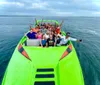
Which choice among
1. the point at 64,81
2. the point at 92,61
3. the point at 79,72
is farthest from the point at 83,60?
the point at 64,81

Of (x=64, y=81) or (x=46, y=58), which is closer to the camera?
(x=64, y=81)

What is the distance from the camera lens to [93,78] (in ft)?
32.0

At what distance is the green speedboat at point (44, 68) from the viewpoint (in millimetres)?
6990

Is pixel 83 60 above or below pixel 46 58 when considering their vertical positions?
below

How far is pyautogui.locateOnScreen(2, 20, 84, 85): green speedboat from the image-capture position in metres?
6.99

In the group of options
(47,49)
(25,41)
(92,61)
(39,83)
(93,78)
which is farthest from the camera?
(92,61)

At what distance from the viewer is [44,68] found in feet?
25.0

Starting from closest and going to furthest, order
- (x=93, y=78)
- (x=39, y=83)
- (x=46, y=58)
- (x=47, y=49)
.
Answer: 1. (x=39, y=83)
2. (x=46, y=58)
3. (x=47, y=49)
4. (x=93, y=78)

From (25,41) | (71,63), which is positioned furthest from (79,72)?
(25,41)

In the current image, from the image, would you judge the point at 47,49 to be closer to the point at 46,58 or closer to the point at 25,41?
the point at 46,58

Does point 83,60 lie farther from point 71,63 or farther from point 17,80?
point 17,80

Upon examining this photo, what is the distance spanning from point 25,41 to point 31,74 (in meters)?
4.80

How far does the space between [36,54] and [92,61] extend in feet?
18.9

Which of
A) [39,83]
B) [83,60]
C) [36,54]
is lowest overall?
[83,60]
